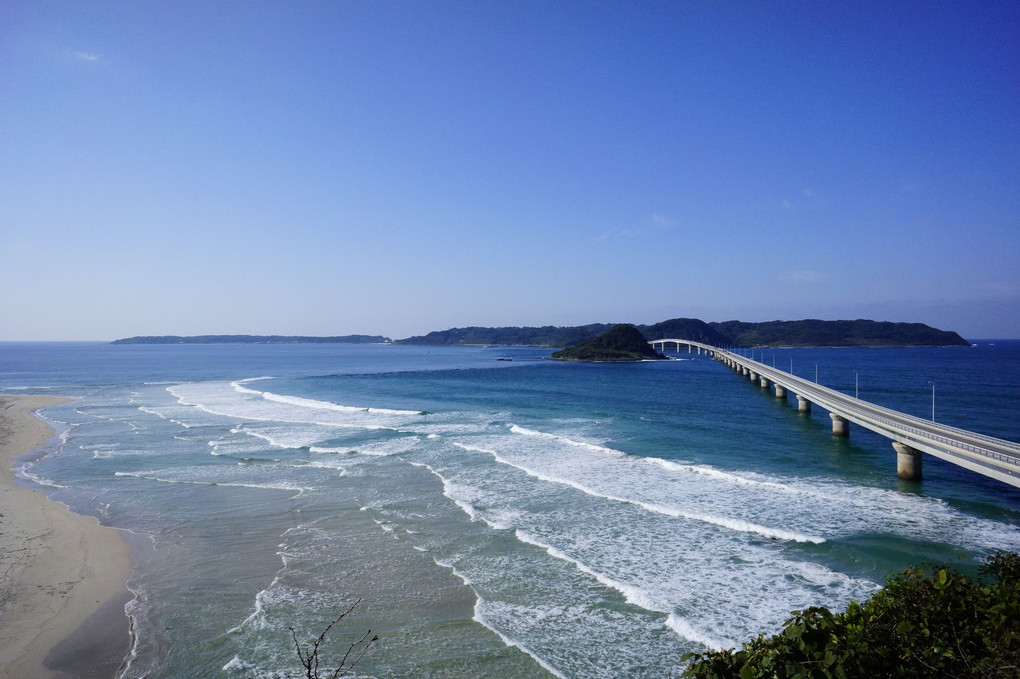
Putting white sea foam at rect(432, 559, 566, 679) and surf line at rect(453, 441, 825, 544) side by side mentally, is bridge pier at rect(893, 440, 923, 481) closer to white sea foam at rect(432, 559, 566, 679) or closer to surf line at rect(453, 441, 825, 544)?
surf line at rect(453, 441, 825, 544)

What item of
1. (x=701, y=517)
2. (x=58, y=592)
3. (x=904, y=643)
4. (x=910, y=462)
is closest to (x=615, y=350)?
(x=910, y=462)

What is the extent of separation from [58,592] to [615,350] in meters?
128

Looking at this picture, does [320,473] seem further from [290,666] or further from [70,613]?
[290,666]

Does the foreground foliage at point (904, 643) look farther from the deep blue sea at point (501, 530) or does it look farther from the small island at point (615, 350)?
the small island at point (615, 350)

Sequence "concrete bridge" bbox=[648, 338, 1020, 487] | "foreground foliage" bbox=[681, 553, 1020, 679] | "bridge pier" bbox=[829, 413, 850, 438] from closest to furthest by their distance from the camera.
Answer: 1. "foreground foliage" bbox=[681, 553, 1020, 679]
2. "concrete bridge" bbox=[648, 338, 1020, 487]
3. "bridge pier" bbox=[829, 413, 850, 438]

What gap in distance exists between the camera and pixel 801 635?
5059 mm

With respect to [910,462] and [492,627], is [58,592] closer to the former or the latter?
[492,627]

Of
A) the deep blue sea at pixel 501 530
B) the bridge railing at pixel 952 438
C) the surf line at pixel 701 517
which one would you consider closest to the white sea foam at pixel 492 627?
the deep blue sea at pixel 501 530

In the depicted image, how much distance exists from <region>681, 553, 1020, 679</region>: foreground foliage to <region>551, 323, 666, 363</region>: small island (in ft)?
413

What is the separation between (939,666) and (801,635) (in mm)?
1113

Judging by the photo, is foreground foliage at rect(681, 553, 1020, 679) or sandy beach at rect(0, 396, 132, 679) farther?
sandy beach at rect(0, 396, 132, 679)

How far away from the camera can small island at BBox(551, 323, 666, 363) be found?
437 ft

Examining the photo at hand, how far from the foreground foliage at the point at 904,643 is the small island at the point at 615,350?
126 meters

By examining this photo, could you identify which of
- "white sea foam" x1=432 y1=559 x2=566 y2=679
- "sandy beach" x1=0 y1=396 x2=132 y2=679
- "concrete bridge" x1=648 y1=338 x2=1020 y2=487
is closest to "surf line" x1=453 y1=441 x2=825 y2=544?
"concrete bridge" x1=648 y1=338 x2=1020 y2=487
